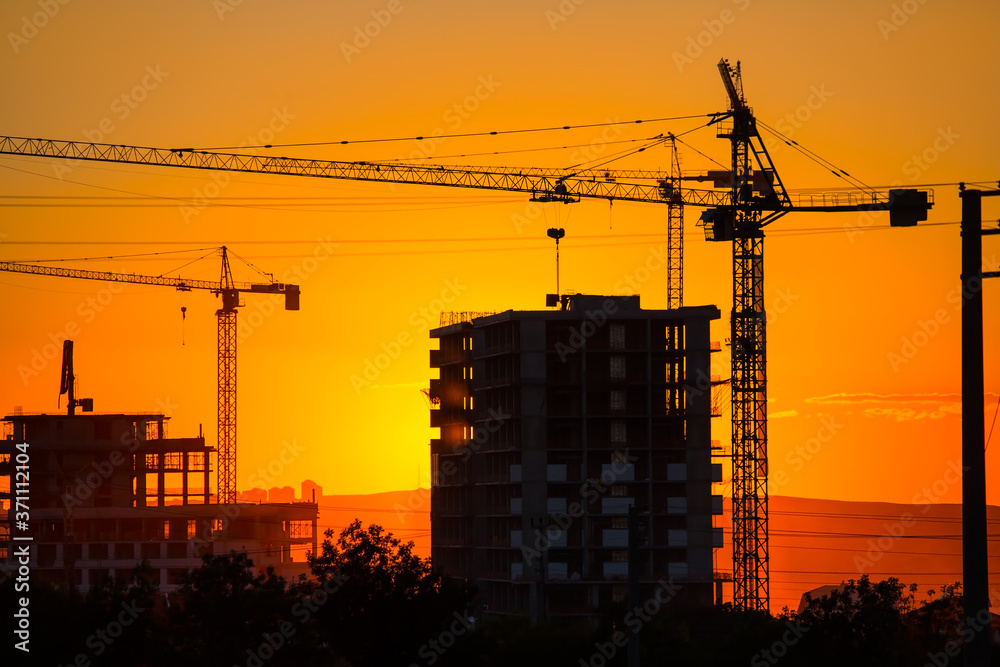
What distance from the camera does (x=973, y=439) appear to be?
113 feet

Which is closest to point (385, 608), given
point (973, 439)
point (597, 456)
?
point (973, 439)

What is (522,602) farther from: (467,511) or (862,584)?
(862,584)

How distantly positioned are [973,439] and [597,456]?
113463 mm

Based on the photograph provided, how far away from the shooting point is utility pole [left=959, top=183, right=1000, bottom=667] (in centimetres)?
3425

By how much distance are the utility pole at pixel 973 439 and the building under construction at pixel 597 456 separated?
109417 mm

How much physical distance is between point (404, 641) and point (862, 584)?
24.6m

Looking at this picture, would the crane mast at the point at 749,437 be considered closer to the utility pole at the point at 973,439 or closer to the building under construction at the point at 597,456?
the building under construction at the point at 597,456

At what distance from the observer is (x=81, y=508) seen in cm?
19550

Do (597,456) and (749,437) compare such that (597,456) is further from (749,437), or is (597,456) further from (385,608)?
(385,608)

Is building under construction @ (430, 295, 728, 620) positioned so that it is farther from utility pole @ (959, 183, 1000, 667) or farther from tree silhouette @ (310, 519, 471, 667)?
utility pole @ (959, 183, 1000, 667)

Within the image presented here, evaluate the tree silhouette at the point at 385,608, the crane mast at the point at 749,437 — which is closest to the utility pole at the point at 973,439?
the tree silhouette at the point at 385,608

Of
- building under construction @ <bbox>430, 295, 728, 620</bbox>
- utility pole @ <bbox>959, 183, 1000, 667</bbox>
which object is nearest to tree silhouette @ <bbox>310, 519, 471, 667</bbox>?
utility pole @ <bbox>959, 183, 1000, 667</bbox>

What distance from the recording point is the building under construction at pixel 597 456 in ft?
474

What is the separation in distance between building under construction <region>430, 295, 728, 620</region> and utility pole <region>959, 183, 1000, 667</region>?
109 meters
